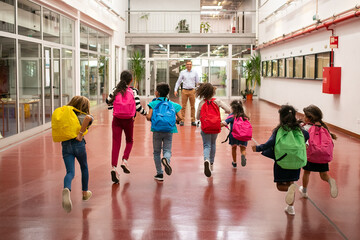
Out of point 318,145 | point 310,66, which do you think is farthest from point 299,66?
point 318,145

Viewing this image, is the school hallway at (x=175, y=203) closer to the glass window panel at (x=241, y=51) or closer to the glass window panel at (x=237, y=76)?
the glass window panel at (x=237, y=76)

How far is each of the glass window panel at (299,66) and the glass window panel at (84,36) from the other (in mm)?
7178

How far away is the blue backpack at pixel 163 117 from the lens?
550cm

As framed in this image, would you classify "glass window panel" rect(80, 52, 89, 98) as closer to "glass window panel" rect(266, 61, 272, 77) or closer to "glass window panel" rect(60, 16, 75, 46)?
"glass window panel" rect(60, 16, 75, 46)

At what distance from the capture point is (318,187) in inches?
218

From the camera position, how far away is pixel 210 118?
230 inches

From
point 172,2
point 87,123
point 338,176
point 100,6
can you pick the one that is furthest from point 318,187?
point 172,2

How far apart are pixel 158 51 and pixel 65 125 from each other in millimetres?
20499

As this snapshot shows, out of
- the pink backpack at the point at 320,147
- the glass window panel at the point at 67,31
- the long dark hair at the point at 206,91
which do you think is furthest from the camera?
the glass window panel at the point at 67,31

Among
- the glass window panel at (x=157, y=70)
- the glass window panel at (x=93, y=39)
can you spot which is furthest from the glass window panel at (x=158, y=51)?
the glass window panel at (x=93, y=39)

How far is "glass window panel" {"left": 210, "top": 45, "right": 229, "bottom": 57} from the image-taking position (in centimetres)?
2456

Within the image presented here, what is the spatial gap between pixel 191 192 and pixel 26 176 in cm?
230

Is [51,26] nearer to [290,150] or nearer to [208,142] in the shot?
[208,142]

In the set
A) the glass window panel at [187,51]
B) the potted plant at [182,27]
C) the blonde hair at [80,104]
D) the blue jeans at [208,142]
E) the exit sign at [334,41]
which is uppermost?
the potted plant at [182,27]
